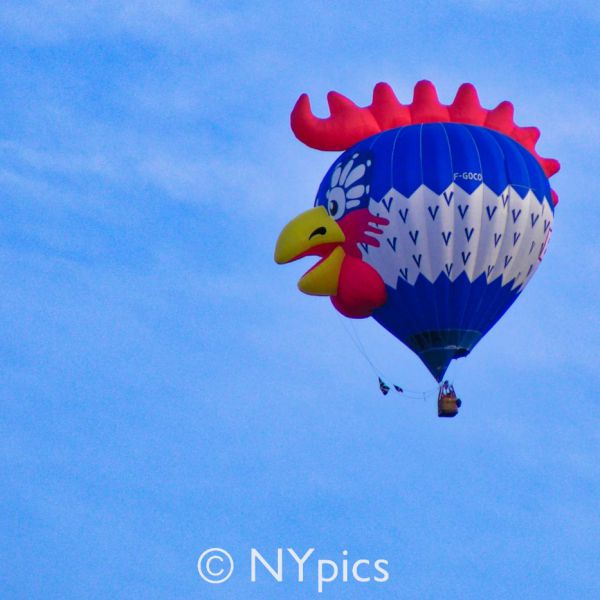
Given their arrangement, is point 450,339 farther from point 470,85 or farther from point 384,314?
point 470,85

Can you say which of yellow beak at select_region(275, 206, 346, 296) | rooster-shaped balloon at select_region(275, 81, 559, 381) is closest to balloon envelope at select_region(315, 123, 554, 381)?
rooster-shaped balloon at select_region(275, 81, 559, 381)

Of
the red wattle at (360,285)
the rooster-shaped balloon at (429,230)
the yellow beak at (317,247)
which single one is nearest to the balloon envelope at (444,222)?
the rooster-shaped balloon at (429,230)

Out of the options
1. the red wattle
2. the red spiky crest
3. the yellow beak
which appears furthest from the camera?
the red spiky crest

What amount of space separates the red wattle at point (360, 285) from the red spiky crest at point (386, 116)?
235 cm

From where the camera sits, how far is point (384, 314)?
41719mm

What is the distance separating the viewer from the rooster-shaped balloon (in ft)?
133

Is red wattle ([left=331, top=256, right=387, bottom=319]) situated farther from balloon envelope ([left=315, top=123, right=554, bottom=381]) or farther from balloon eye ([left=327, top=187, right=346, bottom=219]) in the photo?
balloon eye ([left=327, top=187, right=346, bottom=219])

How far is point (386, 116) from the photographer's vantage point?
42375 mm

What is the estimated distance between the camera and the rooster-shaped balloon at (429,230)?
40.7 meters

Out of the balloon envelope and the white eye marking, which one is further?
the white eye marking

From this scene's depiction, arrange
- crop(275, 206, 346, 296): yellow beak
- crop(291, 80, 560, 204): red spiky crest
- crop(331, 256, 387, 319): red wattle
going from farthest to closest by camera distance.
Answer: crop(291, 80, 560, 204): red spiky crest, crop(275, 206, 346, 296): yellow beak, crop(331, 256, 387, 319): red wattle

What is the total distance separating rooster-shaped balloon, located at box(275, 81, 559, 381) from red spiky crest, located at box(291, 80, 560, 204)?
5 centimetres

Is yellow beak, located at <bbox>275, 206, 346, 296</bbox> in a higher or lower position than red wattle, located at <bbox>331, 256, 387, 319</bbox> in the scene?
higher

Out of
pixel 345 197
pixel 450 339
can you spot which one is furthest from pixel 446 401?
pixel 345 197
